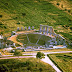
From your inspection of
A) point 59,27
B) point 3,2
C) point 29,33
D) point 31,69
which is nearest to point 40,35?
point 29,33

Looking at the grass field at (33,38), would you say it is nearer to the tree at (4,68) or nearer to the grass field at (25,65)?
the grass field at (25,65)

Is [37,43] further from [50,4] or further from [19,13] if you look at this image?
[50,4]

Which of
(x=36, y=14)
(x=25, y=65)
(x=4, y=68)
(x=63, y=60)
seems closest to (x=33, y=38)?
(x=63, y=60)

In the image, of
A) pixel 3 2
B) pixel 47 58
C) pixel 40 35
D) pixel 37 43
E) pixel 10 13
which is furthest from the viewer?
pixel 3 2

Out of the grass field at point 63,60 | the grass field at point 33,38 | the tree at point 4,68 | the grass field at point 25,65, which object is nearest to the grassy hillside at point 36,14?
the grass field at point 33,38

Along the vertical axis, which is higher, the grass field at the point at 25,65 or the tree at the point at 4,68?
the tree at the point at 4,68

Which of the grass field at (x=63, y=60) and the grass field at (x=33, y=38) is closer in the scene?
the grass field at (x=63, y=60)
